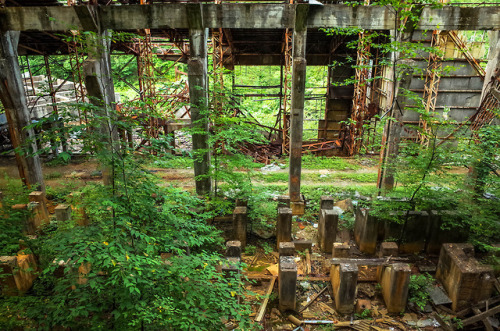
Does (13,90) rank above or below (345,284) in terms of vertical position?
above

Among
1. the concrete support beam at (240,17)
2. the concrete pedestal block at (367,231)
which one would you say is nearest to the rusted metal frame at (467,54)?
the concrete support beam at (240,17)

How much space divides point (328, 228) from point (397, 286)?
2.17 metres

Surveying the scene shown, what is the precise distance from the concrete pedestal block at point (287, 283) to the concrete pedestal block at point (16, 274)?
4122mm

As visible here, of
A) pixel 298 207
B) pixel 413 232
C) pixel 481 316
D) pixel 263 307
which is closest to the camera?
pixel 481 316

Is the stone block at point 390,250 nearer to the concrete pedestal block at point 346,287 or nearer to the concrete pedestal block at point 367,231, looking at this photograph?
the concrete pedestal block at point 367,231

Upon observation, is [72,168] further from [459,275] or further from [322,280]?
[459,275]

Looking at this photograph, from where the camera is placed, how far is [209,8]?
8.36 meters

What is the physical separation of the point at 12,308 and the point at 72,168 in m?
11.2

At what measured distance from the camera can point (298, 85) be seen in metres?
8.81

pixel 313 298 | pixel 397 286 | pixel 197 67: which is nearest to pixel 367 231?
pixel 397 286

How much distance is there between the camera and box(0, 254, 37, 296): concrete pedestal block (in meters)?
4.85

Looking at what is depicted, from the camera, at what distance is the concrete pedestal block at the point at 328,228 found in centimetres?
785

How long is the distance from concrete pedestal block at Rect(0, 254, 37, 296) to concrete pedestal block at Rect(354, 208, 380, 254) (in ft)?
22.8

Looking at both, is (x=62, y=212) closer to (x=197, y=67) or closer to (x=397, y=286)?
(x=197, y=67)
